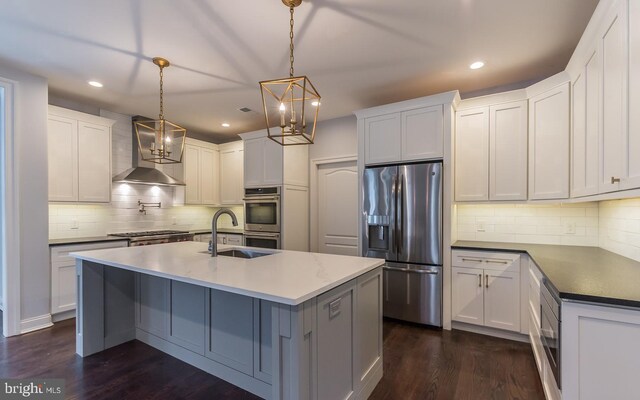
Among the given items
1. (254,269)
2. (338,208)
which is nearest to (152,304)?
(254,269)

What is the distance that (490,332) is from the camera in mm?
2982

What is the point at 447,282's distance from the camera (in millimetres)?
3096

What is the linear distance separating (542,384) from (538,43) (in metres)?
2.69

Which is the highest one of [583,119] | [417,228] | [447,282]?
[583,119]

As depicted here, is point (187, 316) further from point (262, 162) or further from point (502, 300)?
point (502, 300)

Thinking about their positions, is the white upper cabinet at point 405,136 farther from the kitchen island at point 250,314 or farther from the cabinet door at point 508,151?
the kitchen island at point 250,314

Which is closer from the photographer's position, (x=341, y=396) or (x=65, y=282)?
(x=341, y=396)

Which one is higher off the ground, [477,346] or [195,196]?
[195,196]

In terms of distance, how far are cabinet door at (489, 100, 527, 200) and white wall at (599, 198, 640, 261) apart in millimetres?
645

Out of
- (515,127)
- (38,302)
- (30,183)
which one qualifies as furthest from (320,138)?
(38,302)

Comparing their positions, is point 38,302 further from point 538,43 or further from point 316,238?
point 538,43

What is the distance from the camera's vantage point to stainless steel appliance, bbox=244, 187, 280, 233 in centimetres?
433

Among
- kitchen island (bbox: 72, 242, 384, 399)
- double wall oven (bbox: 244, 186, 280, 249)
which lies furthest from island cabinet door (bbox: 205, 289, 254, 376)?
double wall oven (bbox: 244, 186, 280, 249)

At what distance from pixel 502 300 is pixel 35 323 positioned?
192 inches
